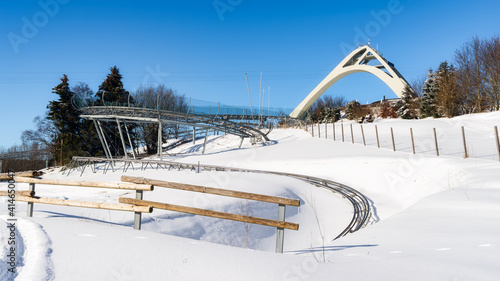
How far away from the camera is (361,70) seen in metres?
65.1

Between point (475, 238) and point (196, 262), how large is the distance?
4387 mm

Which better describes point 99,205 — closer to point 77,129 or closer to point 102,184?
point 102,184

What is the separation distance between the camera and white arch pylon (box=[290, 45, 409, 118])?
2352 inches

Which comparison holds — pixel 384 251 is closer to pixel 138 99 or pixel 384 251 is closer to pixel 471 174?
pixel 471 174

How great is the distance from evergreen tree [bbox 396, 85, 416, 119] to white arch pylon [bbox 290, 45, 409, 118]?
12.6 feet

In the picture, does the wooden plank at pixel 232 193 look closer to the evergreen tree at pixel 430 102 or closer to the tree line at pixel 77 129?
the tree line at pixel 77 129

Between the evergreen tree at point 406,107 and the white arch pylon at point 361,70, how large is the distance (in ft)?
12.6

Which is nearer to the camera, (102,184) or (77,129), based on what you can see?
(102,184)

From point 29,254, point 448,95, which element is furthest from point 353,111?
point 29,254

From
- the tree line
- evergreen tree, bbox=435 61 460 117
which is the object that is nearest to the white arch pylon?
evergreen tree, bbox=435 61 460 117

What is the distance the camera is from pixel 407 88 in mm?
55094

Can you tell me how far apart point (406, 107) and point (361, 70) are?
16662mm

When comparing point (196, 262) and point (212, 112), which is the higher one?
point (212, 112)

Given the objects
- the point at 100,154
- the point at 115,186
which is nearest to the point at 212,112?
the point at 100,154
